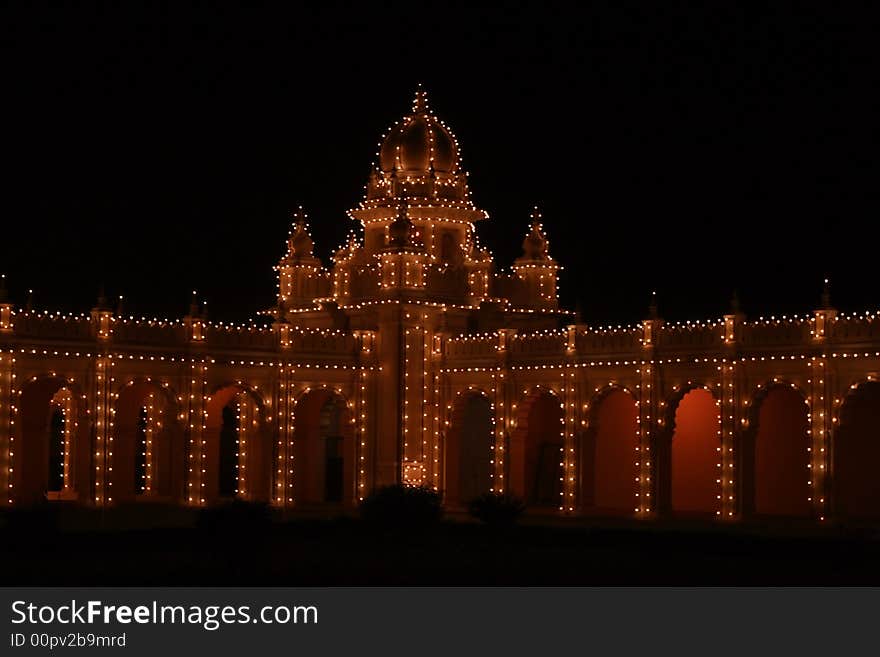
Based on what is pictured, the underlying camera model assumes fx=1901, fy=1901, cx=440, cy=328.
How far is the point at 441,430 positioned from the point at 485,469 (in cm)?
216

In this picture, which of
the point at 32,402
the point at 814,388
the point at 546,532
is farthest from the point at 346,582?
the point at 32,402

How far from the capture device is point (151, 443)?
169 feet

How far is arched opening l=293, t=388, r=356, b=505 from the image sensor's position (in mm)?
48938

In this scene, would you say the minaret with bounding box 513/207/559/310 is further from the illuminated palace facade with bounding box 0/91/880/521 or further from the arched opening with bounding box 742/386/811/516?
the arched opening with bounding box 742/386/811/516

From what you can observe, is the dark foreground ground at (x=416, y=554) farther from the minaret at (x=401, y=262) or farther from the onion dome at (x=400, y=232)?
the onion dome at (x=400, y=232)

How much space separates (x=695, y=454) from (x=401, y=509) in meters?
13.3

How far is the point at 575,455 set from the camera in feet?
152

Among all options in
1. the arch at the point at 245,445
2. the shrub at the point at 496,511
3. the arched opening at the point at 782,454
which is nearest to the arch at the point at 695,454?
the arched opening at the point at 782,454

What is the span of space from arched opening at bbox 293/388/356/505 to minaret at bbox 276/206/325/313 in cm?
298

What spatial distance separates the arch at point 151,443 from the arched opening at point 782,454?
45.7 ft

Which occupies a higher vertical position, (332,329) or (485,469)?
(332,329)

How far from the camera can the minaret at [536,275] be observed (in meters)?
52.1

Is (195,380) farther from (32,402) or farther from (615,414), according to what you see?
(615,414)

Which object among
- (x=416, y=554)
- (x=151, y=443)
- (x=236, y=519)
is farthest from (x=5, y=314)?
(x=416, y=554)
